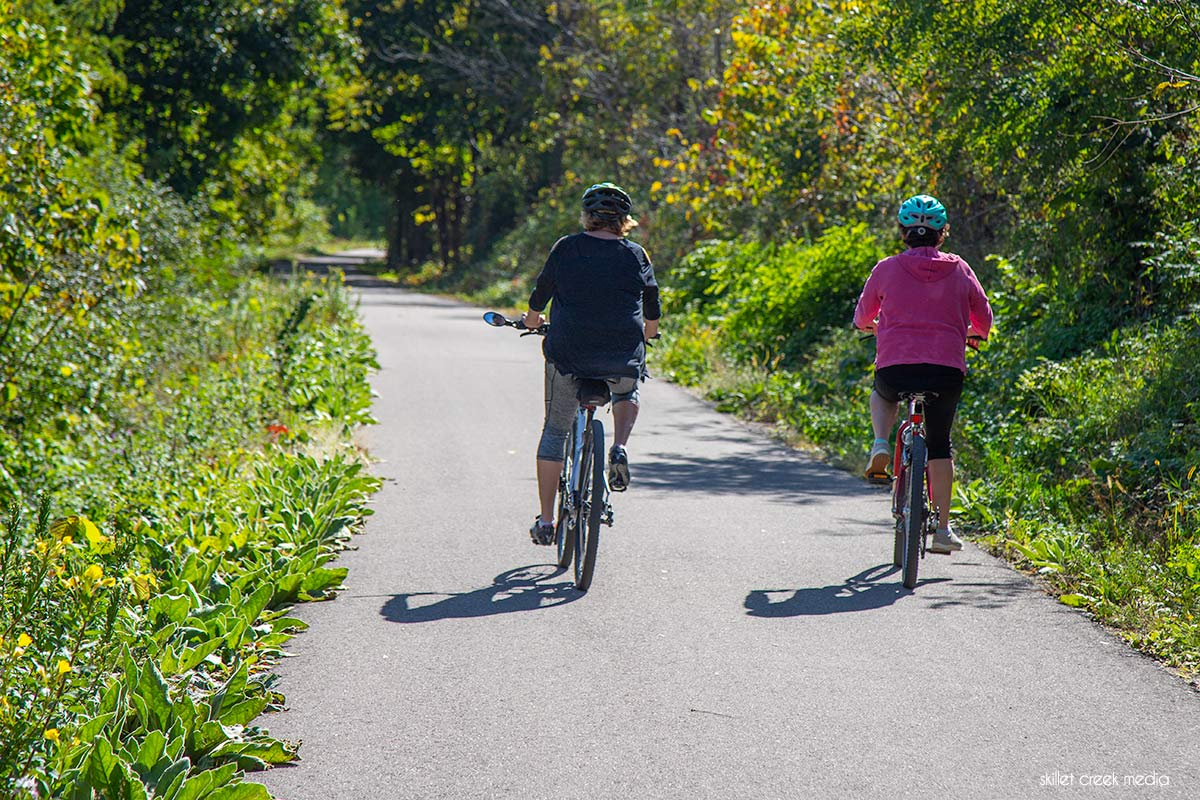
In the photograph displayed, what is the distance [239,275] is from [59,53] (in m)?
12.7

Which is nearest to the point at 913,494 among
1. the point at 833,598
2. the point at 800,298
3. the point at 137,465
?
the point at 833,598

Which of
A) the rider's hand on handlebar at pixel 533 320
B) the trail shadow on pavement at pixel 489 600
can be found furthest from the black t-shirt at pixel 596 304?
the trail shadow on pavement at pixel 489 600

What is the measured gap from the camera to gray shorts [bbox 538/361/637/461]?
7031 millimetres

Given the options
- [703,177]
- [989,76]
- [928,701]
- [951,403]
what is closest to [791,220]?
[703,177]

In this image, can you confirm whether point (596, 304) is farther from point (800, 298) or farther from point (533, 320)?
point (800, 298)

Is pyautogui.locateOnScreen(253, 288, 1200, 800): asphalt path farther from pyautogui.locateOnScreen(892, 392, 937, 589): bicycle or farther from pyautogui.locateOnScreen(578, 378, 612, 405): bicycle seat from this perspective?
pyautogui.locateOnScreen(578, 378, 612, 405): bicycle seat

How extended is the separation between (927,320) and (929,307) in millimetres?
64

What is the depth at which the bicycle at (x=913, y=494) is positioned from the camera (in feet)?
22.6

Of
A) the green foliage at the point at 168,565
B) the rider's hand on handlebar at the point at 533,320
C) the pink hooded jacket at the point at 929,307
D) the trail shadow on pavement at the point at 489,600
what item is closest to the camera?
the green foliage at the point at 168,565

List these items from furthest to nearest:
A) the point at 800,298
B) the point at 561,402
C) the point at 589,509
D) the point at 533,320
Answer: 1. the point at 800,298
2. the point at 533,320
3. the point at 561,402
4. the point at 589,509

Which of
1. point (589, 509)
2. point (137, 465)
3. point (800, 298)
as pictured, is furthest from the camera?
point (800, 298)

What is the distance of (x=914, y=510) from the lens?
6855 millimetres

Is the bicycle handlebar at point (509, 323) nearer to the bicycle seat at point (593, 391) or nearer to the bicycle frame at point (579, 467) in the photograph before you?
the bicycle seat at point (593, 391)

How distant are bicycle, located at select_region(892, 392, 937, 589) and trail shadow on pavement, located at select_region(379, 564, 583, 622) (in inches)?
64.8
